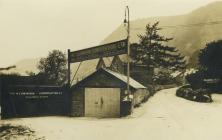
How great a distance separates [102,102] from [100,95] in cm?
62

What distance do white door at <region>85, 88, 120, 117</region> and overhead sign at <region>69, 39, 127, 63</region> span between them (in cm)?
288

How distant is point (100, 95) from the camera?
30.4 meters

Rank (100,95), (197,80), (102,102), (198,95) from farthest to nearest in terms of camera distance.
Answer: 1. (197,80)
2. (198,95)
3. (100,95)
4. (102,102)

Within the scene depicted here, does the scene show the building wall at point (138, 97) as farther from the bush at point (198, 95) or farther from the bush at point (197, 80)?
the bush at point (197, 80)

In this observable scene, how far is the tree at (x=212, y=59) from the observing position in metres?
47.6

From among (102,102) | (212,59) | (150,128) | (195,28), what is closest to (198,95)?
(102,102)

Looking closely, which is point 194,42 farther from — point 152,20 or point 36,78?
point 36,78

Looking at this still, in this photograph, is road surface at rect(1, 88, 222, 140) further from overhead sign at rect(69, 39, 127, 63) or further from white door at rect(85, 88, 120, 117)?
overhead sign at rect(69, 39, 127, 63)

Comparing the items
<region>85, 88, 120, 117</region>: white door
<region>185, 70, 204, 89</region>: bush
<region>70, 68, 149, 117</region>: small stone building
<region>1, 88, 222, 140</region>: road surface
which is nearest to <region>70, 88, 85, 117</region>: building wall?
<region>70, 68, 149, 117</region>: small stone building

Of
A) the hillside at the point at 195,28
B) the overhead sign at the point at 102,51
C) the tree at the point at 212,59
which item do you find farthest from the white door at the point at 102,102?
the hillside at the point at 195,28

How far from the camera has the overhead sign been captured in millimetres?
27781

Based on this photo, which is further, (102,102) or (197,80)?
(197,80)

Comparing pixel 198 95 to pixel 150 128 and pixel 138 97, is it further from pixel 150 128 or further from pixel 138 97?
pixel 150 128

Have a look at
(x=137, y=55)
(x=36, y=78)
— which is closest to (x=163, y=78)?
(x=137, y=55)
